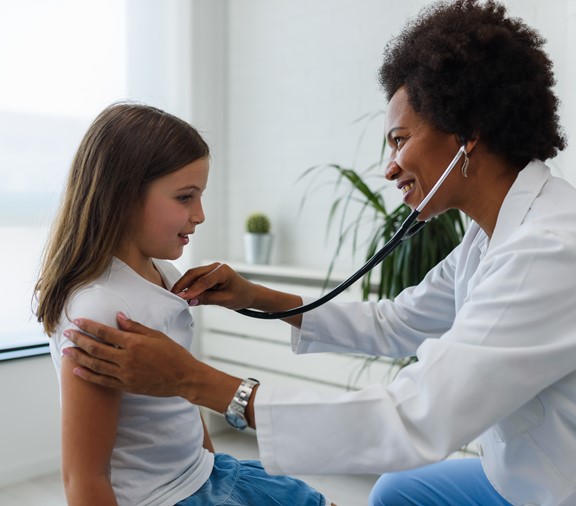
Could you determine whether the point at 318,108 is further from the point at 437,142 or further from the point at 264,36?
the point at 437,142

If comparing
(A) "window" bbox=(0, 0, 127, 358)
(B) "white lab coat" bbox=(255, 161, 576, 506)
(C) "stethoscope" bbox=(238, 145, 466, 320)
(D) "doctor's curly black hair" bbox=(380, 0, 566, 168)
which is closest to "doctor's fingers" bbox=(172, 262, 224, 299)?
(C) "stethoscope" bbox=(238, 145, 466, 320)

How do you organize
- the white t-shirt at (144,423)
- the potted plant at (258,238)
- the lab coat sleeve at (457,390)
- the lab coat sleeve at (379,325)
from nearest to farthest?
1. the lab coat sleeve at (457,390)
2. the white t-shirt at (144,423)
3. the lab coat sleeve at (379,325)
4. the potted plant at (258,238)

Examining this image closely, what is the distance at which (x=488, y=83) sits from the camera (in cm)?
121

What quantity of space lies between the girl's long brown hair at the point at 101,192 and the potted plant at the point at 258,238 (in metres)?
1.80

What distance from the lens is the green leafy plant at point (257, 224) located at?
10.2 feet

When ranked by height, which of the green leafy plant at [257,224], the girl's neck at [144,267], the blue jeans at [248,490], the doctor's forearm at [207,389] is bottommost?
the blue jeans at [248,490]

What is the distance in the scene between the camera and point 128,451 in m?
1.21

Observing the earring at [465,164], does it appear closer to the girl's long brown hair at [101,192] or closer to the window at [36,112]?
the girl's long brown hair at [101,192]

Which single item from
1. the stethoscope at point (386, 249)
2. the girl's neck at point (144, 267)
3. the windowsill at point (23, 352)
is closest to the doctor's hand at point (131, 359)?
the girl's neck at point (144, 267)

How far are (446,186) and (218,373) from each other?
0.54 m

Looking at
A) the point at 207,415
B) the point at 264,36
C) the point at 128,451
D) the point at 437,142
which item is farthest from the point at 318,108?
the point at 128,451

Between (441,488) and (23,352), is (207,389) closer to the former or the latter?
(441,488)

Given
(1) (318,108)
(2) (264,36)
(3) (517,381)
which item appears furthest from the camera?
(2) (264,36)

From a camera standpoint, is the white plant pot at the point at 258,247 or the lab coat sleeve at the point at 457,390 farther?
the white plant pot at the point at 258,247
